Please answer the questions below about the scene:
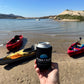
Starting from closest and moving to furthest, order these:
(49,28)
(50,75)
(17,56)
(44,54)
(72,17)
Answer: (44,54)
(50,75)
(17,56)
(49,28)
(72,17)

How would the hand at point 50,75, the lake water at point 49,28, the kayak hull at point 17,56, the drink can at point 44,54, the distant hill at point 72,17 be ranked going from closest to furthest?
the drink can at point 44,54
the hand at point 50,75
the kayak hull at point 17,56
the lake water at point 49,28
the distant hill at point 72,17

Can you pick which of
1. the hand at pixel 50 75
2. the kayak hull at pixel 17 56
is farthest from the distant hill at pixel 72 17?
the hand at pixel 50 75

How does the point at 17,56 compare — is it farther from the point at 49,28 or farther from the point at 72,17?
the point at 72,17

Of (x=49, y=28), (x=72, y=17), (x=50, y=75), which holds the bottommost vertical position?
(x=49, y=28)

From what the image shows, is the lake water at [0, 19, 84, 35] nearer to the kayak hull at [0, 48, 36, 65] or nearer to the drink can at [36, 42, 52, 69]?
the kayak hull at [0, 48, 36, 65]

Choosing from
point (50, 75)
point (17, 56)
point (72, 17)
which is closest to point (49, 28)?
point (17, 56)

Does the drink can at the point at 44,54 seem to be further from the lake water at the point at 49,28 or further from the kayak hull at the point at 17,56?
the lake water at the point at 49,28

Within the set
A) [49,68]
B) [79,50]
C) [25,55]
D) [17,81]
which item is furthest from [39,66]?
[79,50]

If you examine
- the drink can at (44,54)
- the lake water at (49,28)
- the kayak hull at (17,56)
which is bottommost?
the lake water at (49,28)

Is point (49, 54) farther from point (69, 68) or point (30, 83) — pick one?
point (69, 68)
